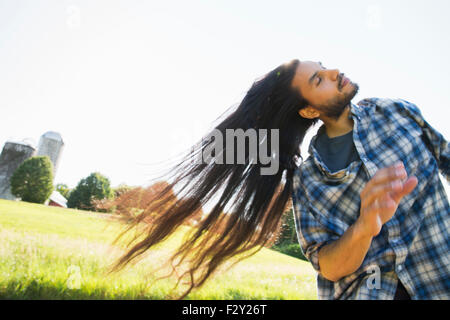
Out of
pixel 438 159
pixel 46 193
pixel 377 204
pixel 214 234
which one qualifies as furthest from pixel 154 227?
pixel 46 193

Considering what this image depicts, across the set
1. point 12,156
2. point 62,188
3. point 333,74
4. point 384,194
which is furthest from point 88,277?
point 62,188

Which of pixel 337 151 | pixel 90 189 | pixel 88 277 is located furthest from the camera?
pixel 90 189

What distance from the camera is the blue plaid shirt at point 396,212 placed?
193cm

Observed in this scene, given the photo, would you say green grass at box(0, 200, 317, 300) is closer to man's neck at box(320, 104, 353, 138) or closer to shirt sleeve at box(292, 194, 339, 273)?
shirt sleeve at box(292, 194, 339, 273)

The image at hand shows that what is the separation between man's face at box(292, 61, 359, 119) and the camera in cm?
263

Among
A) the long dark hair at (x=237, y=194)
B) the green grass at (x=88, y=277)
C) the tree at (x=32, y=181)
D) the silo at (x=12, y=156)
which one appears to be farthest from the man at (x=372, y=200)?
the silo at (x=12, y=156)

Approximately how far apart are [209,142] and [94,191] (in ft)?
83.4

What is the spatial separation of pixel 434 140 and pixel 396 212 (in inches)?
27.8

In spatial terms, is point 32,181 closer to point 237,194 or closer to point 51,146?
point 51,146

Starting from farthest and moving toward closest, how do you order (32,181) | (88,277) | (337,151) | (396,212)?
(32,181)
(88,277)
(337,151)
(396,212)

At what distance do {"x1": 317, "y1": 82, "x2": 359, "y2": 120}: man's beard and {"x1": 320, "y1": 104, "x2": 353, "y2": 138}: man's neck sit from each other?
0.03m

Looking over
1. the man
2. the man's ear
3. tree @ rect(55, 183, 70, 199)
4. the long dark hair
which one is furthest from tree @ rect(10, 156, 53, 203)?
tree @ rect(55, 183, 70, 199)

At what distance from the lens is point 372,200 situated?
63.0 inches

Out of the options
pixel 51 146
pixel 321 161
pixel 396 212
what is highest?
pixel 51 146
